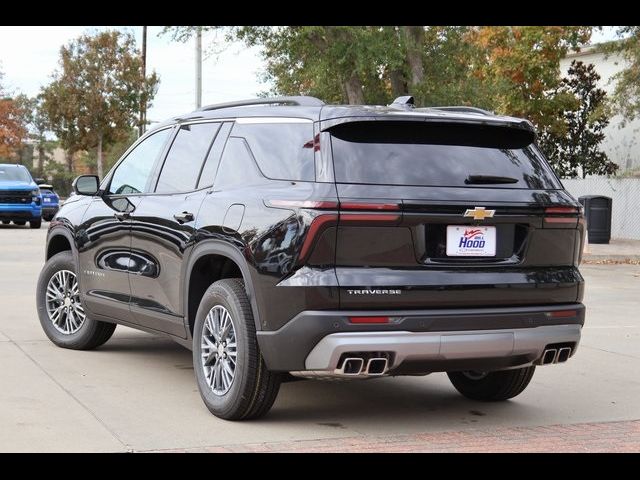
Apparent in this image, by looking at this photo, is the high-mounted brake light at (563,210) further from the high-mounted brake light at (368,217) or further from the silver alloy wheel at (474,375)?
the silver alloy wheel at (474,375)

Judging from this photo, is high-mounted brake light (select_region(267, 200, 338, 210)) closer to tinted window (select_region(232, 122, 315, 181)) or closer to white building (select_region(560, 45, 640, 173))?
tinted window (select_region(232, 122, 315, 181))

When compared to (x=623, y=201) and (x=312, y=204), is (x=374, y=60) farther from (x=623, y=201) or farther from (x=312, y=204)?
(x=312, y=204)

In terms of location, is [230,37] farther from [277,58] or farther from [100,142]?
[100,142]

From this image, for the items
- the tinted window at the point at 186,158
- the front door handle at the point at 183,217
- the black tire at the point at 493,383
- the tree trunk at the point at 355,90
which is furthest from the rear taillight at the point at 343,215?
the tree trunk at the point at 355,90

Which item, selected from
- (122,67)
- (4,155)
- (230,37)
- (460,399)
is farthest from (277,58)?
(4,155)

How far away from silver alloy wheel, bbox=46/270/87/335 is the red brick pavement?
353 centimetres

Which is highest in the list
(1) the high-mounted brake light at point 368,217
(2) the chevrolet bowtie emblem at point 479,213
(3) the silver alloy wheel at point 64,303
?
(2) the chevrolet bowtie emblem at point 479,213

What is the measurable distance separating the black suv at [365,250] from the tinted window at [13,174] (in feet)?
81.4

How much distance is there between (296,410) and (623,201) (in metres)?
24.8

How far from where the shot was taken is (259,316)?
5.99m

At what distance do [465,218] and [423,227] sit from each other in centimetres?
26

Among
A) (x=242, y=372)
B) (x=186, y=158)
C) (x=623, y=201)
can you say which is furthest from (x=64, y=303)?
(x=623, y=201)

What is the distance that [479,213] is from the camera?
19.7 ft

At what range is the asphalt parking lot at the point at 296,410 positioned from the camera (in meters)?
5.93
